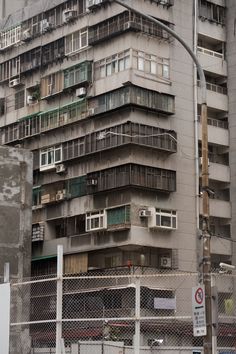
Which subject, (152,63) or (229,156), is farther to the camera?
(229,156)

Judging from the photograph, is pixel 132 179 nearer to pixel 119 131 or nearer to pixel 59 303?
pixel 119 131

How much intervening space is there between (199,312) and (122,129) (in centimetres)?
2822

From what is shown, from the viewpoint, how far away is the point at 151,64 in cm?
4481

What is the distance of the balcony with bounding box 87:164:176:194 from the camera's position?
139 feet

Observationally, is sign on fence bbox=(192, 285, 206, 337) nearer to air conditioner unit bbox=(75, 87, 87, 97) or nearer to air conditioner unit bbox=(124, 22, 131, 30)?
A: air conditioner unit bbox=(124, 22, 131, 30)

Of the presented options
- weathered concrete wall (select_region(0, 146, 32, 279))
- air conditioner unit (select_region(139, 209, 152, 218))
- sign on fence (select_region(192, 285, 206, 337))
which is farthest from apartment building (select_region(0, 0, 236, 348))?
sign on fence (select_region(192, 285, 206, 337))

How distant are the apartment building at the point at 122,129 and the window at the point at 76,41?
81 mm

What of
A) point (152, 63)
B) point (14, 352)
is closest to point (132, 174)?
point (152, 63)

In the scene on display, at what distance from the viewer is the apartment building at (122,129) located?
141ft

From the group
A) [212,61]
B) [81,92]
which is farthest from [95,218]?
[212,61]

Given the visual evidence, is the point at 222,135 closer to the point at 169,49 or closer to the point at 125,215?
the point at 169,49

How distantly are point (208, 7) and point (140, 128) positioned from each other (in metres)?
11.0

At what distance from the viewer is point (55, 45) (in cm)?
4881

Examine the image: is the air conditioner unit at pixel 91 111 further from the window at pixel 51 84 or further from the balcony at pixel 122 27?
the balcony at pixel 122 27
